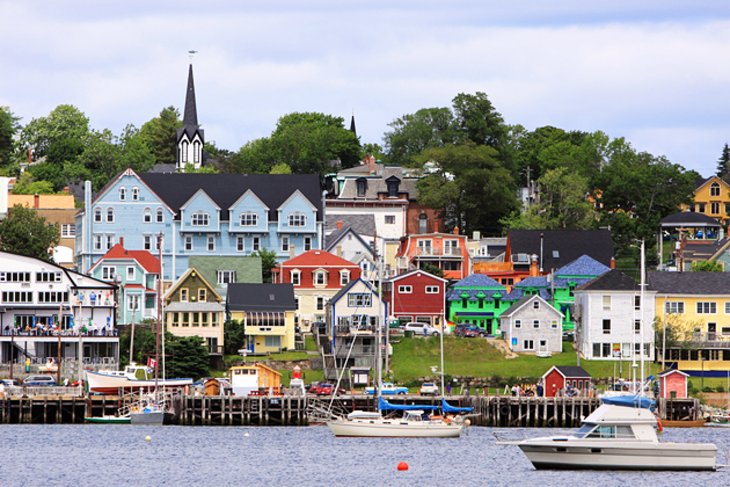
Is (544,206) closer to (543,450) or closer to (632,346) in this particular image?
(632,346)

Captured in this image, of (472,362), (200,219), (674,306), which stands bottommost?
(472,362)

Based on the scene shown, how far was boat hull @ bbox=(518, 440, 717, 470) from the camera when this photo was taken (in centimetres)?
7988

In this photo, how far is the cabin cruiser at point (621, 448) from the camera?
80.0 metres

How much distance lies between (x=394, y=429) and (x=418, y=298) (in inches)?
1426

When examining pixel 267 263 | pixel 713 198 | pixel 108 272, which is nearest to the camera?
pixel 108 272

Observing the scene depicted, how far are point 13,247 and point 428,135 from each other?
6226 centimetres

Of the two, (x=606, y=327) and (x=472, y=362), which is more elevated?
(x=606, y=327)

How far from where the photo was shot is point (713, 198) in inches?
7500

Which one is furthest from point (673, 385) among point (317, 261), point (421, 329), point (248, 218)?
point (248, 218)

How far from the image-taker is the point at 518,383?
4646 inches

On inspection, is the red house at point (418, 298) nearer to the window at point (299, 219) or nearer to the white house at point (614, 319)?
the white house at point (614, 319)

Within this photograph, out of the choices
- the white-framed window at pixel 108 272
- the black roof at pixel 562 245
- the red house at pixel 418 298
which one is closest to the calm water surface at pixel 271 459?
the red house at pixel 418 298

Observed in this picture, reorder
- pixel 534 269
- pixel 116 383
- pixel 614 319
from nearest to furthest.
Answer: pixel 116 383 → pixel 614 319 → pixel 534 269

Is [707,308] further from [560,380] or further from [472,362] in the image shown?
[560,380]
